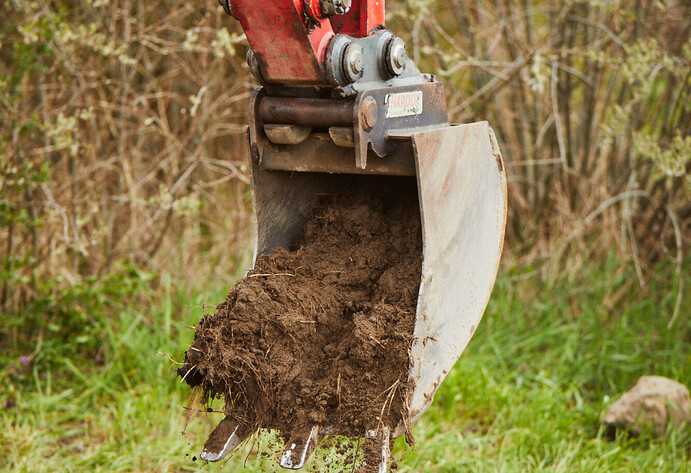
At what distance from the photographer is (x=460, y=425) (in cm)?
356

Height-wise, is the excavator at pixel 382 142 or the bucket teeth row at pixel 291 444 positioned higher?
the excavator at pixel 382 142

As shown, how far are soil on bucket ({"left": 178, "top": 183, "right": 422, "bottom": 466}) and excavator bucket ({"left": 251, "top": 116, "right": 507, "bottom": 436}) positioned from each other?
→ 0.08 meters

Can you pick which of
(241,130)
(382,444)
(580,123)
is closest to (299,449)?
(382,444)

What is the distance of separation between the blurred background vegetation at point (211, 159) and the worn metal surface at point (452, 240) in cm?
156

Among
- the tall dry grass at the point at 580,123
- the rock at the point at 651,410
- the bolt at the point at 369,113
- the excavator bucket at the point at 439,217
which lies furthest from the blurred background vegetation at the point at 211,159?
the bolt at the point at 369,113

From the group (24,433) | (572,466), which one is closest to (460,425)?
(572,466)

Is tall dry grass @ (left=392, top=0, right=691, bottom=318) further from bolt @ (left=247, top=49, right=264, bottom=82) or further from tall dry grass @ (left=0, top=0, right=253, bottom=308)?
bolt @ (left=247, top=49, right=264, bottom=82)

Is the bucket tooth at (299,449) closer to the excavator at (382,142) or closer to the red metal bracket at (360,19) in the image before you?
the excavator at (382,142)

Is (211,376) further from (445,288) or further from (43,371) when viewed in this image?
(43,371)

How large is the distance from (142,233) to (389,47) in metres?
2.64

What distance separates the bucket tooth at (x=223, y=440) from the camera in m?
2.00

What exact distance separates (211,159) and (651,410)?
2.80m

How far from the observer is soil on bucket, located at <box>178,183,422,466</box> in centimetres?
198

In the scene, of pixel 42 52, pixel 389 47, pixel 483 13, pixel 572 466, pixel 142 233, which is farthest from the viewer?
pixel 483 13
